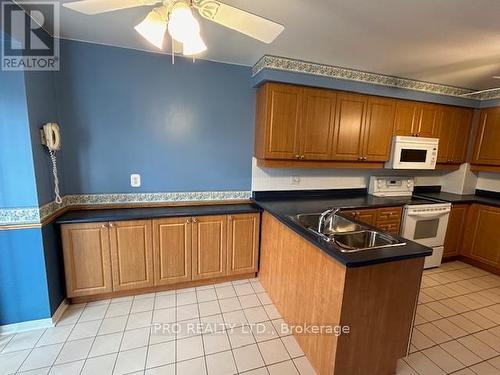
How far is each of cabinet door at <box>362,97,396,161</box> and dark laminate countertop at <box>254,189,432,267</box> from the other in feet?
1.85

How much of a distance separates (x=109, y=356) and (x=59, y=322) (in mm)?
698

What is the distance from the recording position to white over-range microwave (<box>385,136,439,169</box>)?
3.07 metres

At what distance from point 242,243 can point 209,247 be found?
0.36 m

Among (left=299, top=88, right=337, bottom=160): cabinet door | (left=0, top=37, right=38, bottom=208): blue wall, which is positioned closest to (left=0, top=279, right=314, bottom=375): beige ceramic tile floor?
(left=0, top=37, right=38, bottom=208): blue wall

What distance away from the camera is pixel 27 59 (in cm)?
183

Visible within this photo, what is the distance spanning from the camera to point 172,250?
2.46 meters

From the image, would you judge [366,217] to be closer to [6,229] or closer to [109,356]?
[109,356]

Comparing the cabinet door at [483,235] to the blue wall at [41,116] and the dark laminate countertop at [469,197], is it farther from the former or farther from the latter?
the blue wall at [41,116]

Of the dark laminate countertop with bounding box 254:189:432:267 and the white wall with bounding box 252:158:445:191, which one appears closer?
the dark laminate countertop with bounding box 254:189:432:267

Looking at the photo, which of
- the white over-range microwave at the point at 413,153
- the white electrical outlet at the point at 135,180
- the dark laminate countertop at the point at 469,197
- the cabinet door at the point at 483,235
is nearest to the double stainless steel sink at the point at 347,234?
the white over-range microwave at the point at 413,153

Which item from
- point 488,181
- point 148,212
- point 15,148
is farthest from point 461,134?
point 15,148

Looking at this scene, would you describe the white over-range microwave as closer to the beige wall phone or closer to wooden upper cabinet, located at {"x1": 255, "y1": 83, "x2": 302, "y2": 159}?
wooden upper cabinet, located at {"x1": 255, "y1": 83, "x2": 302, "y2": 159}

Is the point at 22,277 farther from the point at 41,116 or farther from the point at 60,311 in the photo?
the point at 41,116

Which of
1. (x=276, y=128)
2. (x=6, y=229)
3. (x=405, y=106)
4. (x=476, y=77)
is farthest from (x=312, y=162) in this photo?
(x=6, y=229)
